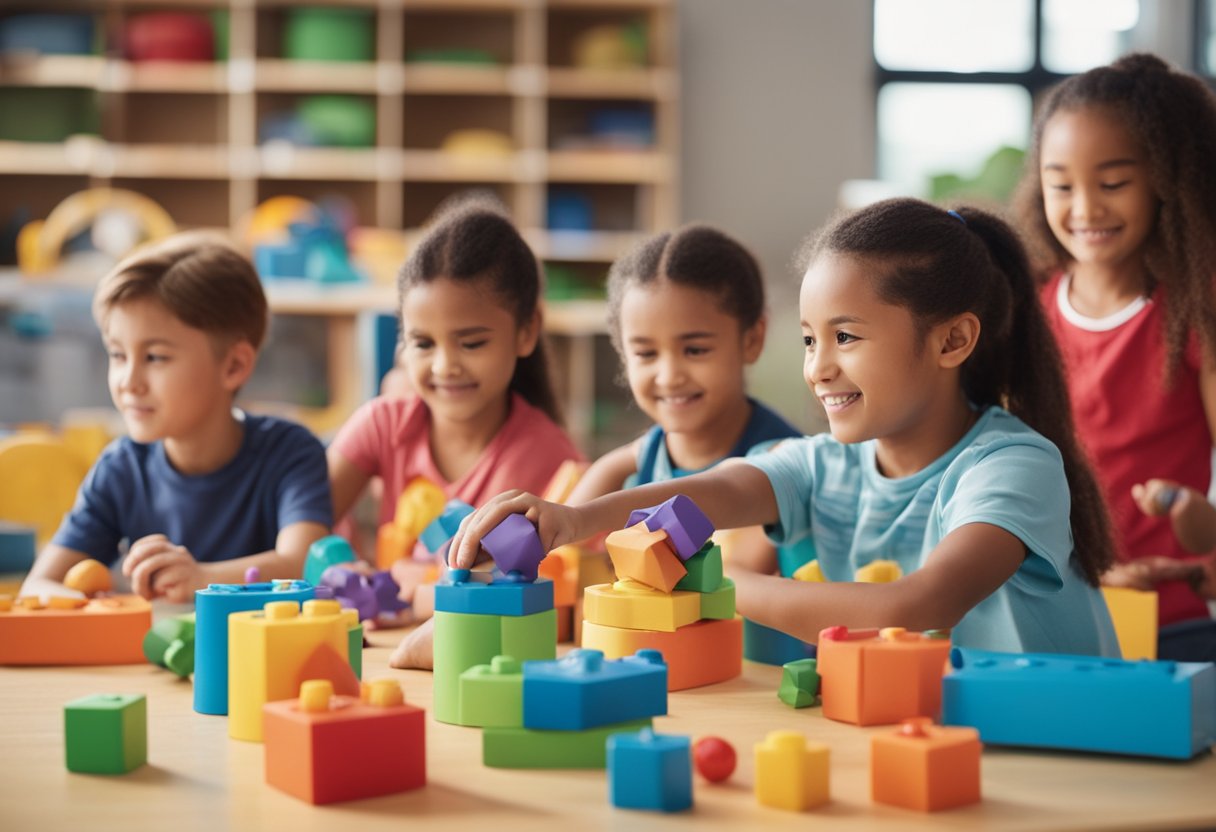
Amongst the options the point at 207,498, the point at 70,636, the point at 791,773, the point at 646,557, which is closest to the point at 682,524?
the point at 646,557

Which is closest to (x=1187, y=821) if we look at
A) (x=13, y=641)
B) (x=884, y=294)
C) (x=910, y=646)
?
(x=910, y=646)

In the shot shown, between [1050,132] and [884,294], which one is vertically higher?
[1050,132]

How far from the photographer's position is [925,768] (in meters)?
0.73

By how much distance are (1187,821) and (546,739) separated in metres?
0.36

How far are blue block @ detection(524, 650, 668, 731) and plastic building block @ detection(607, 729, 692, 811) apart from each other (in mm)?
62

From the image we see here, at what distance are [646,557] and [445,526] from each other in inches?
7.8

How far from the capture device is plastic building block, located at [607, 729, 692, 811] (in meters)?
0.73

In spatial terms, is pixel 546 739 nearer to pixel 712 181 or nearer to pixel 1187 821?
pixel 1187 821

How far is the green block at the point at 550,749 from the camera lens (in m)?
0.81

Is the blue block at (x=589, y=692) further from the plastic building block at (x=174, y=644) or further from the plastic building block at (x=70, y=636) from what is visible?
the plastic building block at (x=70, y=636)

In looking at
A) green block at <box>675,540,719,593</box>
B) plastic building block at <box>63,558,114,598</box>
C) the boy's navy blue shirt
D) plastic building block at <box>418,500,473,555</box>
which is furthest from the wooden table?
the boy's navy blue shirt

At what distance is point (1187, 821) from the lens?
73 cm

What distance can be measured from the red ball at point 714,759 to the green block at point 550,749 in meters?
0.06

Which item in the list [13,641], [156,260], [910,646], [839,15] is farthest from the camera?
[839,15]
